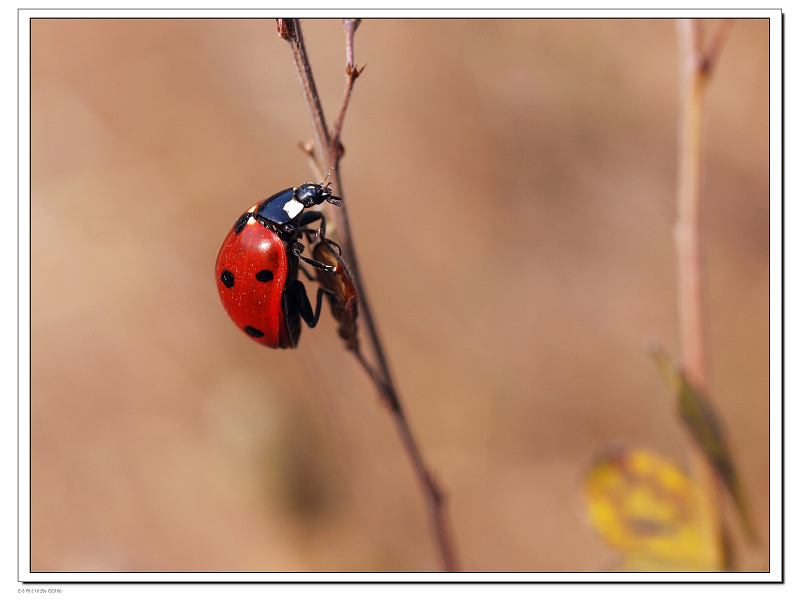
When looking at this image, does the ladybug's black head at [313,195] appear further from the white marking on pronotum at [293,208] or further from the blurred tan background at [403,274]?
the blurred tan background at [403,274]

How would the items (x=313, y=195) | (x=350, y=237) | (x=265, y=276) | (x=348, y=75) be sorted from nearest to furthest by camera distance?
(x=348, y=75) < (x=350, y=237) < (x=313, y=195) < (x=265, y=276)

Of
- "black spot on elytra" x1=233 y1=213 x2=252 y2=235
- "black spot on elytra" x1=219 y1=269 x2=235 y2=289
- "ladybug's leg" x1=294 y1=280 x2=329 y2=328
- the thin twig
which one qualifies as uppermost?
the thin twig

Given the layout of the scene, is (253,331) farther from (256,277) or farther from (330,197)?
(330,197)

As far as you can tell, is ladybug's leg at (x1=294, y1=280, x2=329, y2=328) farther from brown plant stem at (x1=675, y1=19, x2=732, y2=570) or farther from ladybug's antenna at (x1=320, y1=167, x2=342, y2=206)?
brown plant stem at (x1=675, y1=19, x2=732, y2=570)

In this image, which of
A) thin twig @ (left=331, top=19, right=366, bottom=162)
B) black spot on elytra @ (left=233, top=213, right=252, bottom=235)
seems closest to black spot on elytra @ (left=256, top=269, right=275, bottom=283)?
black spot on elytra @ (left=233, top=213, right=252, bottom=235)

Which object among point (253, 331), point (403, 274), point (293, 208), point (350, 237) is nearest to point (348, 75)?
point (350, 237)
